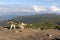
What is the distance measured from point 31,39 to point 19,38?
1498mm

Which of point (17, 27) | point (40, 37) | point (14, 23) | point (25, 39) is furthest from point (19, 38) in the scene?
point (17, 27)

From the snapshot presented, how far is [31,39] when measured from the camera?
27531 millimetres

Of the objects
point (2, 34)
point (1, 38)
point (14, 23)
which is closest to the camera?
point (1, 38)

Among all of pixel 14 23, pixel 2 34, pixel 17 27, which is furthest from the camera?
pixel 17 27

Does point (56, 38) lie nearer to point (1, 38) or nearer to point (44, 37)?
point (44, 37)

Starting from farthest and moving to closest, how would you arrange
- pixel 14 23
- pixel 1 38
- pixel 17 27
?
pixel 17 27
pixel 14 23
pixel 1 38

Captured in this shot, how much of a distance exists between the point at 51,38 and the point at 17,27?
11.1 m

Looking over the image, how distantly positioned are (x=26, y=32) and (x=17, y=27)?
6236mm

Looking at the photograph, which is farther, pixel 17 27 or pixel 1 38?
pixel 17 27

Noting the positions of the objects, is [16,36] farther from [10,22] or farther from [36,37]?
[10,22]

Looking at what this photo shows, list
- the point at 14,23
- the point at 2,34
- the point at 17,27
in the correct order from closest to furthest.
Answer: the point at 2,34, the point at 14,23, the point at 17,27

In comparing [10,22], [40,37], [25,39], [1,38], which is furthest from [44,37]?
[10,22]

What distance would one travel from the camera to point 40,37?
2877 cm

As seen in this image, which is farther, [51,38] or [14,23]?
[14,23]
